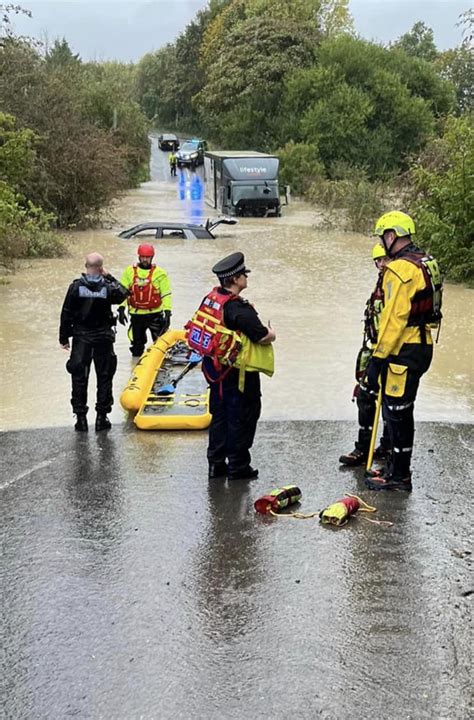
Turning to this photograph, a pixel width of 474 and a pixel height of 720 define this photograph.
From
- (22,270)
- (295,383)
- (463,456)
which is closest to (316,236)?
(22,270)

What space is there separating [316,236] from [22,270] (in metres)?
10.8

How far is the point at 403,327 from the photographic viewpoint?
17.6ft

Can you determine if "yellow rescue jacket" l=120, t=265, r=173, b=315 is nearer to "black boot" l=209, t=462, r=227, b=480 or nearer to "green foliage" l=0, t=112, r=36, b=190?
"black boot" l=209, t=462, r=227, b=480

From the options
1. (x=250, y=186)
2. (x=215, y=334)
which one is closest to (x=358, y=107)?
(x=250, y=186)

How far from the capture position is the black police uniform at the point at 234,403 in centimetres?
568

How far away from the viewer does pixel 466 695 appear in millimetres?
3320

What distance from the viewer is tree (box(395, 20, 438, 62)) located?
85.1 meters

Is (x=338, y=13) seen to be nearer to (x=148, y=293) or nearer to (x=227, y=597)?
(x=148, y=293)

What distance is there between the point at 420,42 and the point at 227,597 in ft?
303

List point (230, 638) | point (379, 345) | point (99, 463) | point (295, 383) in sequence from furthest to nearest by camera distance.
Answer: point (295, 383) < point (99, 463) < point (379, 345) < point (230, 638)

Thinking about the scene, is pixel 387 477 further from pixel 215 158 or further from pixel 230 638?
pixel 215 158

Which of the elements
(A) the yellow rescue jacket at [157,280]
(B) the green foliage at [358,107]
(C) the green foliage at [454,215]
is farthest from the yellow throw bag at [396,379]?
(B) the green foliage at [358,107]

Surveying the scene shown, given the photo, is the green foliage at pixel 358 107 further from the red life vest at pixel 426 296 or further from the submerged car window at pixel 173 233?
the red life vest at pixel 426 296

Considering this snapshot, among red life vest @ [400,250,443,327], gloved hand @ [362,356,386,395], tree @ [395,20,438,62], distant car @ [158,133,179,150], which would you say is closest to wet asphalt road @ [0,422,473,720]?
gloved hand @ [362,356,386,395]
